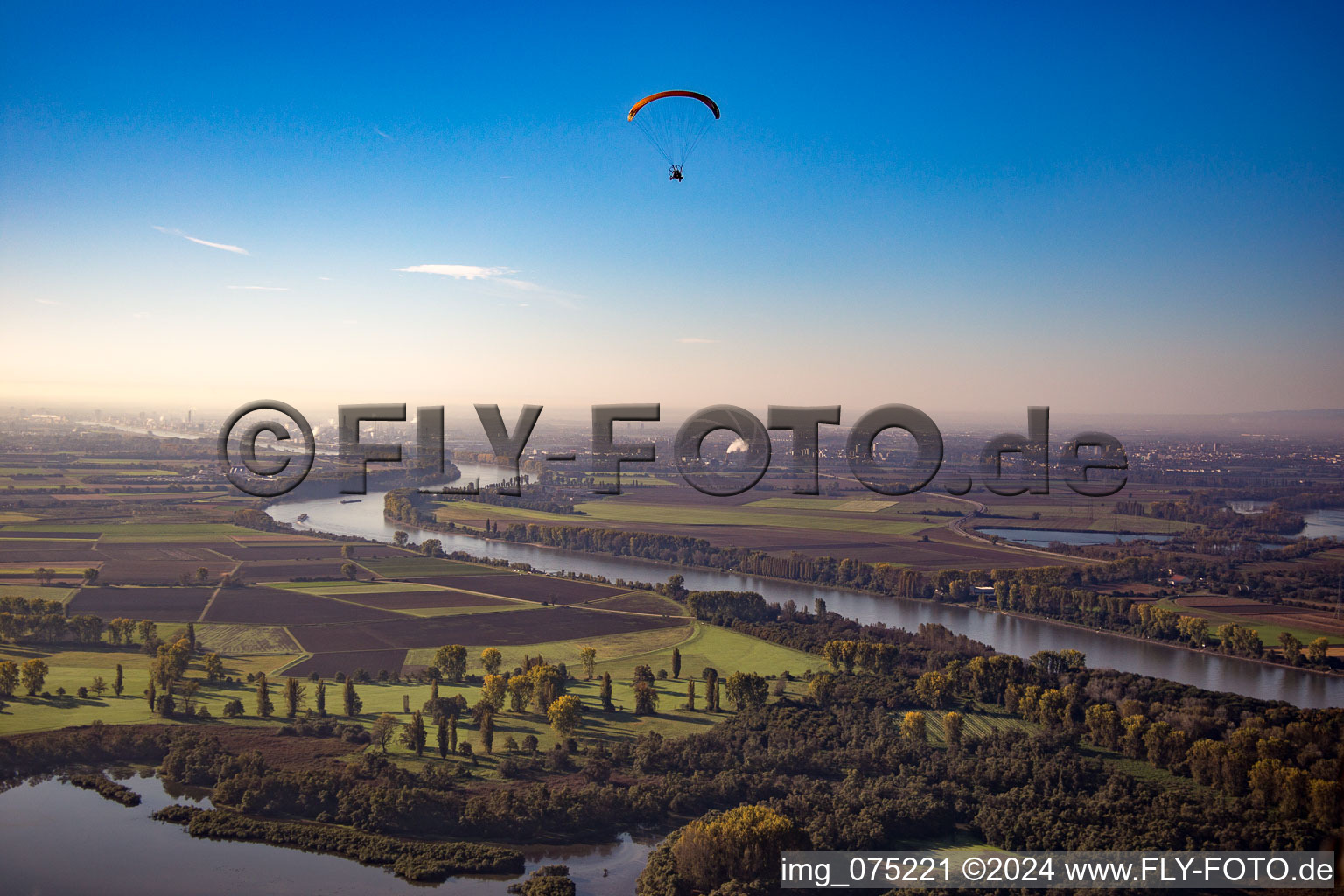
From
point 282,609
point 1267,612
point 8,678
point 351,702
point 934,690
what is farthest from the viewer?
point 1267,612

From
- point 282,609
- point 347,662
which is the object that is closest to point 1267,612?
point 347,662

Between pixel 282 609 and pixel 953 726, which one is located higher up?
pixel 282 609

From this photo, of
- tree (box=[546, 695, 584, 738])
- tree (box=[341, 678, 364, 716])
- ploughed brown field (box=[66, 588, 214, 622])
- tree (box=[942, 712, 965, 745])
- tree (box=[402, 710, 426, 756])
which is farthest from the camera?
ploughed brown field (box=[66, 588, 214, 622])

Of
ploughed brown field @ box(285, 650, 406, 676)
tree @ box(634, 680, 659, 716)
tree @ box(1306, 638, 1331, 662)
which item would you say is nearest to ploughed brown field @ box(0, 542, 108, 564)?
ploughed brown field @ box(285, 650, 406, 676)

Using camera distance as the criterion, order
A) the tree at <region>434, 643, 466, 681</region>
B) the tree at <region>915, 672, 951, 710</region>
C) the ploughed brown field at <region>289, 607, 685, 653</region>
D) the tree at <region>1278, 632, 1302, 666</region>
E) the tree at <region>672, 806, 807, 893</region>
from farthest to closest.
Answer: the tree at <region>1278, 632, 1302, 666</region> < the ploughed brown field at <region>289, 607, 685, 653</region> < the tree at <region>434, 643, 466, 681</region> < the tree at <region>915, 672, 951, 710</region> < the tree at <region>672, 806, 807, 893</region>

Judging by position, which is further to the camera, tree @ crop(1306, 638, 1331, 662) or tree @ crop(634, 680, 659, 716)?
tree @ crop(1306, 638, 1331, 662)

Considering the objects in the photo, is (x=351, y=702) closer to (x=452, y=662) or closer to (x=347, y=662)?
(x=452, y=662)

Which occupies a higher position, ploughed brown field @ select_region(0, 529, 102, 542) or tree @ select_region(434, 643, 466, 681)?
ploughed brown field @ select_region(0, 529, 102, 542)

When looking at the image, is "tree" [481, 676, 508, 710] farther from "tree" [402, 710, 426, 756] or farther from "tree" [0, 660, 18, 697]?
"tree" [0, 660, 18, 697]
